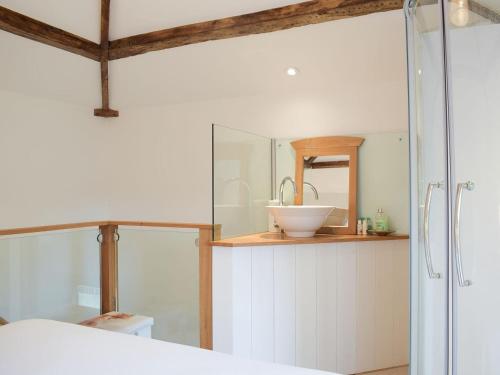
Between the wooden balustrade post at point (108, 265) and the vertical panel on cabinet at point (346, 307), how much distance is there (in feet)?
5.65

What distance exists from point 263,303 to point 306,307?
11.8 inches

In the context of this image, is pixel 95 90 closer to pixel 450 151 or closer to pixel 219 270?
pixel 219 270

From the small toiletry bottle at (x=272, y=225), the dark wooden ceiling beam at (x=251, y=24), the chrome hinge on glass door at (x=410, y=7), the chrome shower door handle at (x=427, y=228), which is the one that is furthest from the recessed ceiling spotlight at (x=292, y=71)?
the chrome shower door handle at (x=427, y=228)

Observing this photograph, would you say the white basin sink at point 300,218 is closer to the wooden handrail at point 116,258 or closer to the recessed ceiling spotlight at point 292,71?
the wooden handrail at point 116,258

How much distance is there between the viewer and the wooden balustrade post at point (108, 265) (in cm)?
325

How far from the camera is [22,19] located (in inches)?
122

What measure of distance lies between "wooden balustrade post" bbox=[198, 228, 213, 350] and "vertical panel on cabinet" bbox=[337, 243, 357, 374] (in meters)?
0.85

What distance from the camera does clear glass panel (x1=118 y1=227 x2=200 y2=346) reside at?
115 inches

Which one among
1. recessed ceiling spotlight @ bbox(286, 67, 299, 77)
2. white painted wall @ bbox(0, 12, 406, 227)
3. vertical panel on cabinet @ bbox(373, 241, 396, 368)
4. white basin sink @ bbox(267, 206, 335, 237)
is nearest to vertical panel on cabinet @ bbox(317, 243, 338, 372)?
white basin sink @ bbox(267, 206, 335, 237)

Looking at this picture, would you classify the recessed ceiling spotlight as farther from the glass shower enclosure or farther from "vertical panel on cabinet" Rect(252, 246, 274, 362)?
the glass shower enclosure

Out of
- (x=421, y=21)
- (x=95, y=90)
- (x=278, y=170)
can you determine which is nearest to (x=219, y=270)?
(x=278, y=170)

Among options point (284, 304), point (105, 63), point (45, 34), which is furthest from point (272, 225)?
point (45, 34)

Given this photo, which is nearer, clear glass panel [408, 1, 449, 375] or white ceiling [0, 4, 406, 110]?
clear glass panel [408, 1, 449, 375]

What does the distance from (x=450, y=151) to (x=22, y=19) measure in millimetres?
3121
